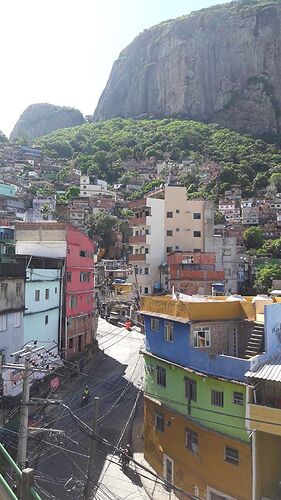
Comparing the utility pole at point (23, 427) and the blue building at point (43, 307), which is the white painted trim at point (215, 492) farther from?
the blue building at point (43, 307)

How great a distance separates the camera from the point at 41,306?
88.9 ft

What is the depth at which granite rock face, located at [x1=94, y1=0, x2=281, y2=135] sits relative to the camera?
543 ft

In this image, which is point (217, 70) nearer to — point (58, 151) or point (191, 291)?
Answer: point (58, 151)

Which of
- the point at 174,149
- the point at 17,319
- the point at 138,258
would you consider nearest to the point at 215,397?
the point at 17,319

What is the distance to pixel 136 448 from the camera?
20.5 meters

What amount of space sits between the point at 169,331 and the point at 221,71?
174 m

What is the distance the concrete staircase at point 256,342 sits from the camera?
52.7 feet

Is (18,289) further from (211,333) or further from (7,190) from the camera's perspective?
(7,190)

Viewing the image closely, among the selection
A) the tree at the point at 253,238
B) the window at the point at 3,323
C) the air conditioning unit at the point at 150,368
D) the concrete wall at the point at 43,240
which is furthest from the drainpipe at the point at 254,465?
the tree at the point at 253,238

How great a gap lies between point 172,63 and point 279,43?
41924mm

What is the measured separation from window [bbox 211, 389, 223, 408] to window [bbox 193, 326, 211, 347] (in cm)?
192

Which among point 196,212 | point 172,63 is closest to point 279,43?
point 172,63

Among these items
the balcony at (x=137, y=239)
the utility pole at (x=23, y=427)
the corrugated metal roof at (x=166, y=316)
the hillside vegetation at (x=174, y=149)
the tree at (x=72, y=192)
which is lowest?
the utility pole at (x=23, y=427)

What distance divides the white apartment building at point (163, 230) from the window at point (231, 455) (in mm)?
34322
